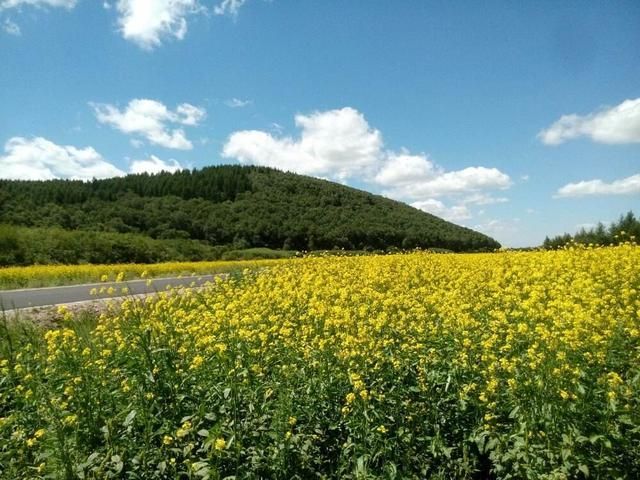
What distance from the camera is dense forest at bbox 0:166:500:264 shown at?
6072 cm

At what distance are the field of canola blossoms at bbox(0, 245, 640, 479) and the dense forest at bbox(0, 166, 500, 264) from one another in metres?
41.0

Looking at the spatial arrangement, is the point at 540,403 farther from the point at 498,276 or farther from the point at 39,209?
the point at 39,209

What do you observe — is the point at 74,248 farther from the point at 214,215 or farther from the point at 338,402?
the point at 214,215

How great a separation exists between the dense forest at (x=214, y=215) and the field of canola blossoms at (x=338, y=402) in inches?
1614

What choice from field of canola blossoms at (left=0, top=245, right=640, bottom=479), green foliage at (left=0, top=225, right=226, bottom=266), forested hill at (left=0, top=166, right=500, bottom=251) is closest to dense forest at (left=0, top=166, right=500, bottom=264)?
forested hill at (left=0, top=166, right=500, bottom=251)

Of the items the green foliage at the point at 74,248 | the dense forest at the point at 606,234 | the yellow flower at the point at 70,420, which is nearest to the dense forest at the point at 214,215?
the green foliage at the point at 74,248

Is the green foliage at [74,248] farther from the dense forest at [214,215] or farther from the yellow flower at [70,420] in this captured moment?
the yellow flower at [70,420]

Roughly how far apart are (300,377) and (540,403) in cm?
208

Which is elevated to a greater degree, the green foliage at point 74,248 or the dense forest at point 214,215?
the dense forest at point 214,215

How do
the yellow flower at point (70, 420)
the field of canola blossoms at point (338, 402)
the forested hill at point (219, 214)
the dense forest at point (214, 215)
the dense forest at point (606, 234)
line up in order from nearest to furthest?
the field of canola blossoms at point (338, 402) → the yellow flower at point (70, 420) → the dense forest at point (606, 234) → the dense forest at point (214, 215) → the forested hill at point (219, 214)

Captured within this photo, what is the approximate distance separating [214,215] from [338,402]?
77.9 m

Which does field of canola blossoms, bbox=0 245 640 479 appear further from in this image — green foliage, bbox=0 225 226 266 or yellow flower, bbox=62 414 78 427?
green foliage, bbox=0 225 226 266

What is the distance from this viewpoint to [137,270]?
85.3 ft

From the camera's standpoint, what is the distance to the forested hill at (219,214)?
64.6m
